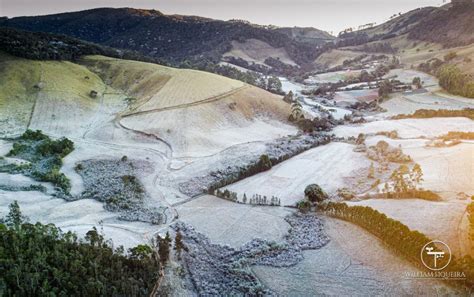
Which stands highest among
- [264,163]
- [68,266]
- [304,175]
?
[264,163]

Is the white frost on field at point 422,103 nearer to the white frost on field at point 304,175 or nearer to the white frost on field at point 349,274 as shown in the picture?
the white frost on field at point 304,175

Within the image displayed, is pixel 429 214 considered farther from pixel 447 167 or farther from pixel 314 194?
pixel 447 167

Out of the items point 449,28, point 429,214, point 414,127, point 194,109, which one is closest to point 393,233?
point 429,214

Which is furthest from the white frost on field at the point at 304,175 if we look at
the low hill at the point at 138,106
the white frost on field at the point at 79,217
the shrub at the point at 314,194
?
the white frost on field at the point at 79,217

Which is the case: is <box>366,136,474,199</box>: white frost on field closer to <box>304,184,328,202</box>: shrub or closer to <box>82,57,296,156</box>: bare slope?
<box>304,184,328,202</box>: shrub

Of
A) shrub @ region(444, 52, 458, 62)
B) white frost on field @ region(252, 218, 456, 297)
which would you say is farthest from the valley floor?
shrub @ region(444, 52, 458, 62)

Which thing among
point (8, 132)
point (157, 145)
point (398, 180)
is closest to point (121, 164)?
point (157, 145)

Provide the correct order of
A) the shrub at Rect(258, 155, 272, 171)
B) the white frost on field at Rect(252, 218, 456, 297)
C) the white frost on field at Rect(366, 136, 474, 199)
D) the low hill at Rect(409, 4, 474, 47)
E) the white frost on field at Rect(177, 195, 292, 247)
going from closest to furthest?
the white frost on field at Rect(252, 218, 456, 297) < the white frost on field at Rect(177, 195, 292, 247) < the white frost on field at Rect(366, 136, 474, 199) < the shrub at Rect(258, 155, 272, 171) < the low hill at Rect(409, 4, 474, 47)
